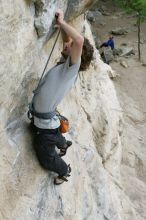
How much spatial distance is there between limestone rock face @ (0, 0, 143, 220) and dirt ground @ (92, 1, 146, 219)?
1.48 m

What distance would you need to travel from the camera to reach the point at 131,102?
16.6 meters

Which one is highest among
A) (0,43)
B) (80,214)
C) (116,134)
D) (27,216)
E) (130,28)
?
(0,43)

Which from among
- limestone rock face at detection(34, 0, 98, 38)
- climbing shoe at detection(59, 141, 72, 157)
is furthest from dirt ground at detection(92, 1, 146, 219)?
limestone rock face at detection(34, 0, 98, 38)

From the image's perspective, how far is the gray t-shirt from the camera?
17.8ft

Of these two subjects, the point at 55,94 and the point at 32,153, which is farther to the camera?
the point at 32,153

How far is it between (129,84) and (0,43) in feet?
45.0

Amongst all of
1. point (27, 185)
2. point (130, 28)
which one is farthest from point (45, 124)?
point (130, 28)

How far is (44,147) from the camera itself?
605 centimetres

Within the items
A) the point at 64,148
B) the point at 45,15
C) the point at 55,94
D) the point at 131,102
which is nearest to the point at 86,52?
the point at 45,15

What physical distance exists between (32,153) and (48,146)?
11.0 inches

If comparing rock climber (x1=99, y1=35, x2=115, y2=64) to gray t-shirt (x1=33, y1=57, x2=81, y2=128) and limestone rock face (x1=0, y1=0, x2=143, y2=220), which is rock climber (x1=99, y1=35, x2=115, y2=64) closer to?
limestone rock face (x1=0, y1=0, x2=143, y2=220)

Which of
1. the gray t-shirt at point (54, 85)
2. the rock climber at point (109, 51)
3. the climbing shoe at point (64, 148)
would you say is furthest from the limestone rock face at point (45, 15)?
the rock climber at point (109, 51)

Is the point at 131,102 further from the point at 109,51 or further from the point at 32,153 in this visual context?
the point at 32,153

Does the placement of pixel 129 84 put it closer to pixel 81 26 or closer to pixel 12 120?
pixel 81 26
